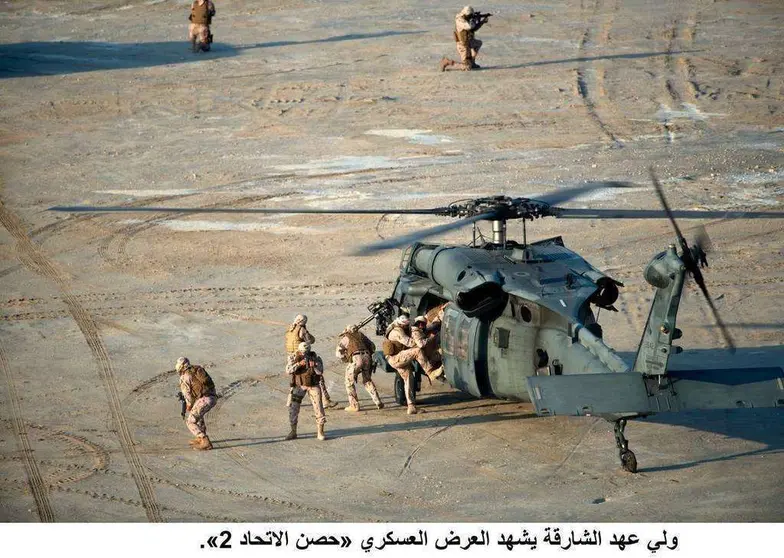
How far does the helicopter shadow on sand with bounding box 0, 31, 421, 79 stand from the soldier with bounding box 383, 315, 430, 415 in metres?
25.1

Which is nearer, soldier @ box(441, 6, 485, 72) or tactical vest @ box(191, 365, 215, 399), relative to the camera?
tactical vest @ box(191, 365, 215, 399)

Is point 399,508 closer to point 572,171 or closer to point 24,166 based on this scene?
point 572,171

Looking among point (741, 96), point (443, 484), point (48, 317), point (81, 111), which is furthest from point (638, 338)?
point (81, 111)

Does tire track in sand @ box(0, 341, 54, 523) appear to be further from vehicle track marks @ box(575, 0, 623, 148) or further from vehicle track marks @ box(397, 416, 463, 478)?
vehicle track marks @ box(575, 0, 623, 148)

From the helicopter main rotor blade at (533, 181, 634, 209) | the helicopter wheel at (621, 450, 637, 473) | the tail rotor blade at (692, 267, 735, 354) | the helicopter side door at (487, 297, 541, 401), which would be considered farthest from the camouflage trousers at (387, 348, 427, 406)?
the helicopter main rotor blade at (533, 181, 634, 209)

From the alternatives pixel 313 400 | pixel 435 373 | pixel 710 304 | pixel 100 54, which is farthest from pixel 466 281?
pixel 100 54

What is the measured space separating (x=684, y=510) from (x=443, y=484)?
2932 millimetres

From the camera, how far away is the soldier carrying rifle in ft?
127

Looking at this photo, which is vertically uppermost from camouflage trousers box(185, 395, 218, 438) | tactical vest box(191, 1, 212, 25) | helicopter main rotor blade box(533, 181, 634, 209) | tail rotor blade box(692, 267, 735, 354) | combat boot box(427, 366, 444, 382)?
tactical vest box(191, 1, 212, 25)

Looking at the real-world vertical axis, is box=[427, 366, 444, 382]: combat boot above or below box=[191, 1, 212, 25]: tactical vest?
below

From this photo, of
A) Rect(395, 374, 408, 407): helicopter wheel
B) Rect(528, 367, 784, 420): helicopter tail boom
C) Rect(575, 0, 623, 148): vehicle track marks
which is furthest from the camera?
Rect(575, 0, 623, 148): vehicle track marks

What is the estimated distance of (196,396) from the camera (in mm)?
17562

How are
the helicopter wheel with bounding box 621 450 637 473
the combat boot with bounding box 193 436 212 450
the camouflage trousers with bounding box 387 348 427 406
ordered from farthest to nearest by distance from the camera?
the camouflage trousers with bounding box 387 348 427 406
the combat boot with bounding box 193 436 212 450
the helicopter wheel with bounding box 621 450 637 473

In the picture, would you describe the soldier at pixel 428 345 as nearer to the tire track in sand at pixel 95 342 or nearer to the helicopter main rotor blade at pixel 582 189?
the tire track in sand at pixel 95 342
